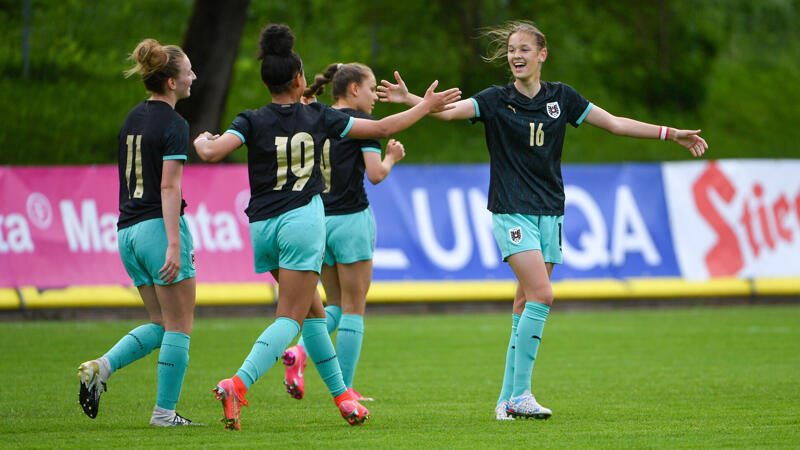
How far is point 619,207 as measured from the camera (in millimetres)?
14961

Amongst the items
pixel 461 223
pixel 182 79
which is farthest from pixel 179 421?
pixel 461 223

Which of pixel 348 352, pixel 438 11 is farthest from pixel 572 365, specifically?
pixel 438 11

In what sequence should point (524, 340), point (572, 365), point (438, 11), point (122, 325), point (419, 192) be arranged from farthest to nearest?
point (438, 11) < point (419, 192) < point (122, 325) < point (572, 365) < point (524, 340)

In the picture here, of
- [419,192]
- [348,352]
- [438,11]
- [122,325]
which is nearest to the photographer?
[348,352]

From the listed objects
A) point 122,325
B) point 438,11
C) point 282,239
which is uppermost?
point 438,11

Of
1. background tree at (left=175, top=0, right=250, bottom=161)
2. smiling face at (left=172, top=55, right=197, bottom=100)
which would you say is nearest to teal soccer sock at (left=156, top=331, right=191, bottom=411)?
smiling face at (left=172, top=55, right=197, bottom=100)

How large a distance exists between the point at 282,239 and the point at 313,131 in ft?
1.97

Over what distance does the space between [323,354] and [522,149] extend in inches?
66.4

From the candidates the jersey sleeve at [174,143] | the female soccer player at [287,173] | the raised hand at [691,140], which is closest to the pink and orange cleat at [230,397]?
the female soccer player at [287,173]

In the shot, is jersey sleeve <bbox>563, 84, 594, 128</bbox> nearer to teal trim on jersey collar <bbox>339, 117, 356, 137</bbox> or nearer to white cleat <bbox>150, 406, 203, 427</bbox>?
teal trim on jersey collar <bbox>339, 117, 356, 137</bbox>

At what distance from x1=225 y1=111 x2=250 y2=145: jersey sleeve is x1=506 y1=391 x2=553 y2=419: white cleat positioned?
2.14 meters

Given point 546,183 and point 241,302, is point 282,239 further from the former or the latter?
point 241,302

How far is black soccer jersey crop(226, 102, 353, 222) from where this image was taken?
18.9 ft

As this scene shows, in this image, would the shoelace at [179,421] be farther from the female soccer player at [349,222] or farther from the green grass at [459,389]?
the female soccer player at [349,222]
